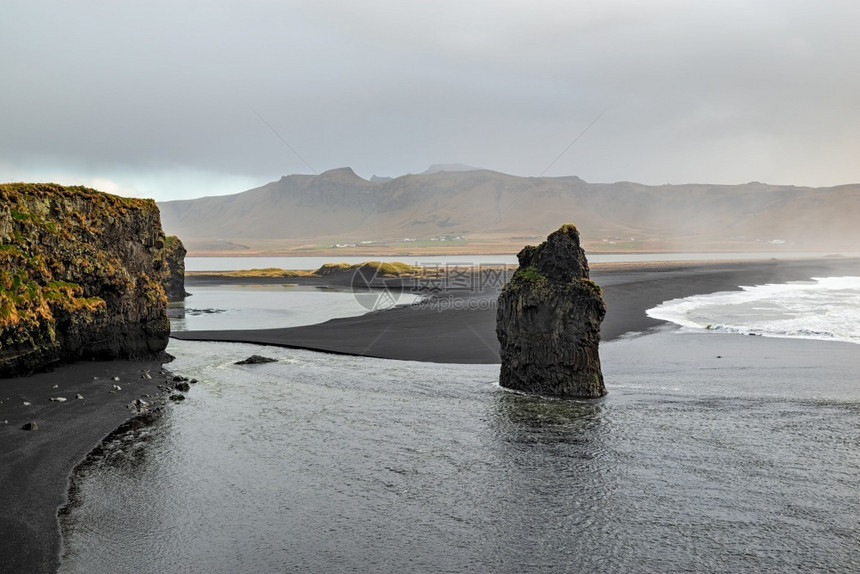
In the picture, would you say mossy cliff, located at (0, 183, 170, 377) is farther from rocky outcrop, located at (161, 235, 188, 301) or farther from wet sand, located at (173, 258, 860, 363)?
rocky outcrop, located at (161, 235, 188, 301)

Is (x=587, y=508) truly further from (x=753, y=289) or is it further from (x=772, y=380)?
(x=753, y=289)

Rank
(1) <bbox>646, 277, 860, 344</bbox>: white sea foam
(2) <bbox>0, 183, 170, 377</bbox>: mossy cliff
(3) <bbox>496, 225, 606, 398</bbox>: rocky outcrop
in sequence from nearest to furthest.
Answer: (3) <bbox>496, 225, 606, 398</bbox>: rocky outcrop → (2) <bbox>0, 183, 170, 377</bbox>: mossy cliff → (1) <bbox>646, 277, 860, 344</bbox>: white sea foam

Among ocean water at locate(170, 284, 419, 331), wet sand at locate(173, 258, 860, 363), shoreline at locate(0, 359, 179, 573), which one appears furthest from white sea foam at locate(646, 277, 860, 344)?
shoreline at locate(0, 359, 179, 573)

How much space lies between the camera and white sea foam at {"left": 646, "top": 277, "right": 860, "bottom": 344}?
1334 inches

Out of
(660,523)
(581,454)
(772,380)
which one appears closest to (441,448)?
(581,454)

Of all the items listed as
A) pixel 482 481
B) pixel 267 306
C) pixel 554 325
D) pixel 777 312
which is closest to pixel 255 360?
pixel 554 325

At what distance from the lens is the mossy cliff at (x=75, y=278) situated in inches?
823

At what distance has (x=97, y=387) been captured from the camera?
68.8 feet

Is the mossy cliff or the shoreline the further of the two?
the mossy cliff

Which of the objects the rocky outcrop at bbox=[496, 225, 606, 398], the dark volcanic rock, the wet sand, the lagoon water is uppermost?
the rocky outcrop at bbox=[496, 225, 606, 398]

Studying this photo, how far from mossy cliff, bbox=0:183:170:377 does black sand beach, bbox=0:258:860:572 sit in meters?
1.03

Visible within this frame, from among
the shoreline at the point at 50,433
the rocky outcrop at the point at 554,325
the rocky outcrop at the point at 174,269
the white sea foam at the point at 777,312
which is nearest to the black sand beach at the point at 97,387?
the shoreline at the point at 50,433

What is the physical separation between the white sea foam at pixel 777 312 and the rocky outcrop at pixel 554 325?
17.3 m

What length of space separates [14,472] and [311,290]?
63290mm
